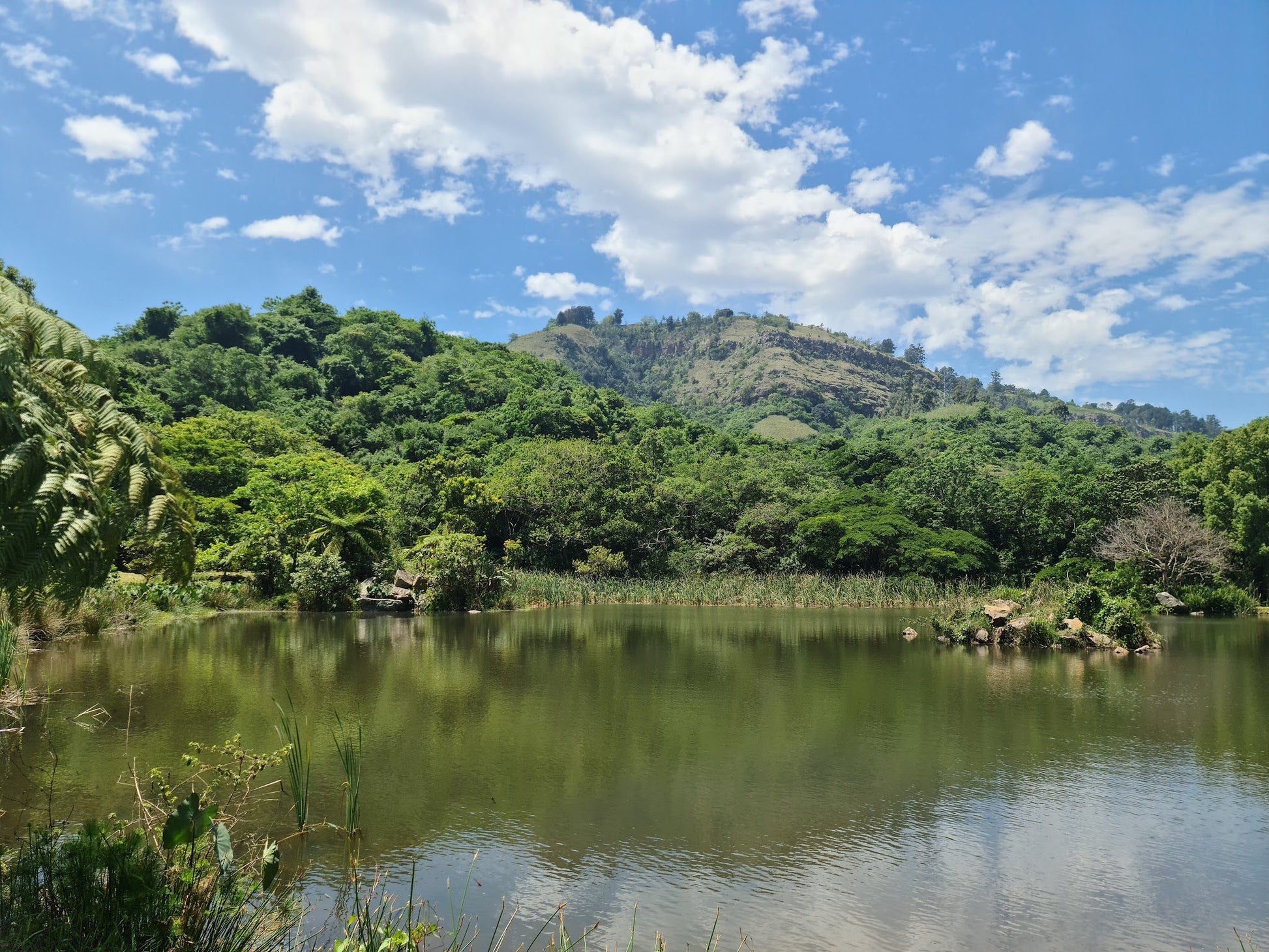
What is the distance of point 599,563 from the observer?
35.8 m

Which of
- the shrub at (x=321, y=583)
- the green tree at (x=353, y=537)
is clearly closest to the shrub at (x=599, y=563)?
the green tree at (x=353, y=537)

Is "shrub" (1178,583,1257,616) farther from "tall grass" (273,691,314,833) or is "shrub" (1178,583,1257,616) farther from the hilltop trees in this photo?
the hilltop trees

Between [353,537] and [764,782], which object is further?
[353,537]

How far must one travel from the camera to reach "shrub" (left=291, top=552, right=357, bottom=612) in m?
24.9

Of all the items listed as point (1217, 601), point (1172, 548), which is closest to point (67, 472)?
point (1172, 548)

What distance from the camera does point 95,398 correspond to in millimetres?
5039

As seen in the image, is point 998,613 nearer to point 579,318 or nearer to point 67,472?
point 67,472

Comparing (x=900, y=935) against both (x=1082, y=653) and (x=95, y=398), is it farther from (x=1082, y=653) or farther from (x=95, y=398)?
(x=1082, y=653)

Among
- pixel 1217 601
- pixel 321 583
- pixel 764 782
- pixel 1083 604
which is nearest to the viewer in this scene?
pixel 764 782

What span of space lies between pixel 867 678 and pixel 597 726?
6.11 meters

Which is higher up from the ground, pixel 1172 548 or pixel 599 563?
pixel 1172 548

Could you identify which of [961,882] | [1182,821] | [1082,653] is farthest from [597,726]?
[1082,653]

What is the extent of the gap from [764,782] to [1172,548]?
30.4m

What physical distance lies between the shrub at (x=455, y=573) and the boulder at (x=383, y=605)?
739mm
